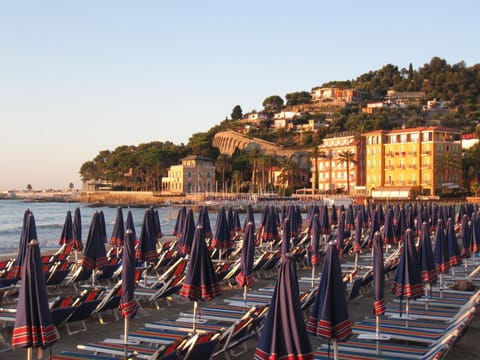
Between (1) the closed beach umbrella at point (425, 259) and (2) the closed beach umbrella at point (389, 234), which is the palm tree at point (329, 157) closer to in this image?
(2) the closed beach umbrella at point (389, 234)

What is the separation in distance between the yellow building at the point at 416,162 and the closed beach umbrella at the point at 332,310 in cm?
7510

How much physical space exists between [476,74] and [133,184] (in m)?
116

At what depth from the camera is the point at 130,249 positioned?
916 centimetres

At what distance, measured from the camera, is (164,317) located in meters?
A: 12.6

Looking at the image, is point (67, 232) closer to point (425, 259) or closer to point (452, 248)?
point (452, 248)

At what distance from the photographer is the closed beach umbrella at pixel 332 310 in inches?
297

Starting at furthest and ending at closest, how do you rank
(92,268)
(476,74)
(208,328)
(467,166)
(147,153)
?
1. (476,74)
2. (147,153)
3. (467,166)
4. (92,268)
5. (208,328)

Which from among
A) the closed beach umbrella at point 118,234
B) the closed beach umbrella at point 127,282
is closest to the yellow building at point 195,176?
the closed beach umbrella at point 118,234

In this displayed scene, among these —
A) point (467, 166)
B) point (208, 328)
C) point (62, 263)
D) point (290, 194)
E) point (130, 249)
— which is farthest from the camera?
point (290, 194)

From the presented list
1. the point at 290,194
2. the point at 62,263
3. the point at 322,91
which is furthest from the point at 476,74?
the point at 62,263

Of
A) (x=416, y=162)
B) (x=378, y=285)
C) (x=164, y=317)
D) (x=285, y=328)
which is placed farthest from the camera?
(x=416, y=162)

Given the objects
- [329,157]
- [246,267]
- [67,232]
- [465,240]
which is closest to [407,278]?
[246,267]

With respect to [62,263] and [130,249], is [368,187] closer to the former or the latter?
[62,263]

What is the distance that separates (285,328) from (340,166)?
94.4m
